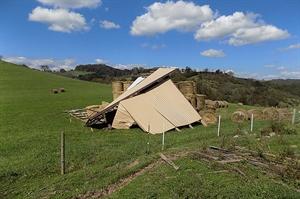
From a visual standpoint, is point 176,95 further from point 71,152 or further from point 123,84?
point 71,152

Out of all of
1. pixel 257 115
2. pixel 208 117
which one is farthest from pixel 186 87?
pixel 257 115

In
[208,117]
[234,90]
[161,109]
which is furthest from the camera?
[234,90]

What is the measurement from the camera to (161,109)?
17812 mm

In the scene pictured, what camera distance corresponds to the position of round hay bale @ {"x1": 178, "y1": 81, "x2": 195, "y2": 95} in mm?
22031

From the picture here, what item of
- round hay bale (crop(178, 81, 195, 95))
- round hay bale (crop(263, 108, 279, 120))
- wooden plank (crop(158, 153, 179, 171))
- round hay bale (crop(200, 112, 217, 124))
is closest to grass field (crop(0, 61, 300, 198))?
wooden plank (crop(158, 153, 179, 171))

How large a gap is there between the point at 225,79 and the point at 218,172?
93891 mm

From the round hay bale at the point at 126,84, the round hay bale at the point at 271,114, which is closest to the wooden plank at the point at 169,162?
the round hay bale at the point at 271,114

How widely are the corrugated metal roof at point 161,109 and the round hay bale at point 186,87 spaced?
2.03m

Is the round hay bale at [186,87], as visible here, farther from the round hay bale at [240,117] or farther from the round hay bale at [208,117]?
the round hay bale at [240,117]

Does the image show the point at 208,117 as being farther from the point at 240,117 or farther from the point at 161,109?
the point at 161,109

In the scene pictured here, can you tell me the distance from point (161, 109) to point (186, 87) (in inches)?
215

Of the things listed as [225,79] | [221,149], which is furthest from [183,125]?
[225,79]

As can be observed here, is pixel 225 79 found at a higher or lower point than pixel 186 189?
higher

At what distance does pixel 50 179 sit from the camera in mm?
8578
